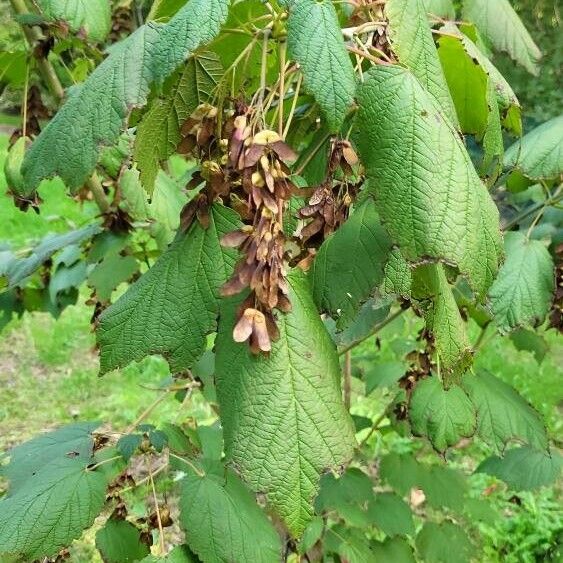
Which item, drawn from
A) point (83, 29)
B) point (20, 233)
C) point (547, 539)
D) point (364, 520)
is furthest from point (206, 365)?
point (20, 233)

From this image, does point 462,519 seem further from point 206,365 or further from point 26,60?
point 26,60

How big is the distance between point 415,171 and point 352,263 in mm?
190

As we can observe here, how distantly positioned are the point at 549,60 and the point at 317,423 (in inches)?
262

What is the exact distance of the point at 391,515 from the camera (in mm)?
1951

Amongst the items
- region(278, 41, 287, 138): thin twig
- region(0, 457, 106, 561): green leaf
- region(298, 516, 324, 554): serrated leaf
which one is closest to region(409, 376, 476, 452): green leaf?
region(298, 516, 324, 554): serrated leaf

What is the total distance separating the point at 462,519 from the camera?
10.4 ft

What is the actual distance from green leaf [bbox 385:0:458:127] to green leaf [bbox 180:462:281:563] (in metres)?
0.73

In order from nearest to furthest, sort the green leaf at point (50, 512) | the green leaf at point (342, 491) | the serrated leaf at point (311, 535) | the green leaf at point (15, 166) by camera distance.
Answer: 1. the green leaf at point (50, 512)
2. the green leaf at point (15, 166)
3. the serrated leaf at point (311, 535)
4. the green leaf at point (342, 491)

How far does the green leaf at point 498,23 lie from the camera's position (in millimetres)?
1677

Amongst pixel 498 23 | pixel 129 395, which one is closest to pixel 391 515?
pixel 498 23

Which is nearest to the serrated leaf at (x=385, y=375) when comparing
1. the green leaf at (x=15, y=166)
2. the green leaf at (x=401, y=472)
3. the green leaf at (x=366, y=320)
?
the green leaf at (x=401, y=472)

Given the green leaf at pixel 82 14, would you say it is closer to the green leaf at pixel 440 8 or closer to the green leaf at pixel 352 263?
the green leaf at pixel 440 8

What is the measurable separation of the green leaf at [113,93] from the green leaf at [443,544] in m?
1.71

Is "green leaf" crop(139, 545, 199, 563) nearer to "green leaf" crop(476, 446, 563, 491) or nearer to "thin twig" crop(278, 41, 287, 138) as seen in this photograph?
"thin twig" crop(278, 41, 287, 138)
